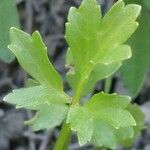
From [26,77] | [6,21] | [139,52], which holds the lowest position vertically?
[26,77]

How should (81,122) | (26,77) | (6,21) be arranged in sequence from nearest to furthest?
(81,122) → (6,21) → (26,77)

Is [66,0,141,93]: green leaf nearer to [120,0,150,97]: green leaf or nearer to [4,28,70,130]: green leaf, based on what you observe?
[4,28,70,130]: green leaf

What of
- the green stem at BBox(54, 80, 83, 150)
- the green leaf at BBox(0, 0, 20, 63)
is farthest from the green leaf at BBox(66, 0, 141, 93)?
the green leaf at BBox(0, 0, 20, 63)

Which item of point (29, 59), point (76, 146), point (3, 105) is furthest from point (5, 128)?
point (29, 59)

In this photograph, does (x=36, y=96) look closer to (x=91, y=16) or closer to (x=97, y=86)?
(x=91, y=16)

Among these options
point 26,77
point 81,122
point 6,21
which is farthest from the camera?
point 26,77

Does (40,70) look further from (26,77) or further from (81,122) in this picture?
(26,77)

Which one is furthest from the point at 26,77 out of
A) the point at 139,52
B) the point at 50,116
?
the point at 50,116

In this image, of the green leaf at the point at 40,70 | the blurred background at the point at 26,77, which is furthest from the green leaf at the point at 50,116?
the blurred background at the point at 26,77
